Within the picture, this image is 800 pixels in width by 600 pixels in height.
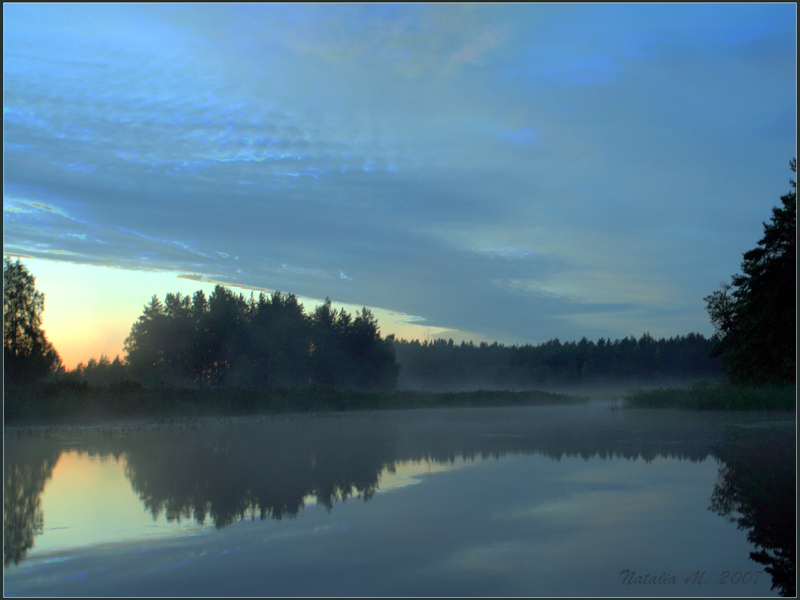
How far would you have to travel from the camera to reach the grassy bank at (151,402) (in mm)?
24156

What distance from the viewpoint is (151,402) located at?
28.3m

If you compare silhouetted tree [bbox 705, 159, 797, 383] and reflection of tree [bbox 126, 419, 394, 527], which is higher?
silhouetted tree [bbox 705, 159, 797, 383]

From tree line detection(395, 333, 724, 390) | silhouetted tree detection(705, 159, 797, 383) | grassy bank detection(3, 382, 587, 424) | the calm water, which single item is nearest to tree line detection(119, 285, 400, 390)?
grassy bank detection(3, 382, 587, 424)

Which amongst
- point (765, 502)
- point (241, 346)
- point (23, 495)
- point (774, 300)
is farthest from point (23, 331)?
point (774, 300)

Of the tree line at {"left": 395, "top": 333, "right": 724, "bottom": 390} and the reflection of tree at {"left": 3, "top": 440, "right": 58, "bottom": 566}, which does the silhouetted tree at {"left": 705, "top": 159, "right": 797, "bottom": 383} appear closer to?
the reflection of tree at {"left": 3, "top": 440, "right": 58, "bottom": 566}

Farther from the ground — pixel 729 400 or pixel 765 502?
pixel 765 502

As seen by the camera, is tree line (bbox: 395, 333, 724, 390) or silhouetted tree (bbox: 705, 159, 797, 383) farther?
tree line (bbox: 395, 333, 724, 390)

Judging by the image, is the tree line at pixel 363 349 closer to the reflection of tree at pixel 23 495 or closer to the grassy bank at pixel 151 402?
the grassy bank at pixel 151 402

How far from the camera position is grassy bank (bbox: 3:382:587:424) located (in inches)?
951

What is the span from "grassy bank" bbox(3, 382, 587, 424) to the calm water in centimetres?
933

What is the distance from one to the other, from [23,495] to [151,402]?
19.7 m

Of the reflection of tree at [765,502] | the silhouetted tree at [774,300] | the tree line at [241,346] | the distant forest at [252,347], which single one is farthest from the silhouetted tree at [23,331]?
the silhouetted tree at [774,300]

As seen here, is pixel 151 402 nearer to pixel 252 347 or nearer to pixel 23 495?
pixel 23 495

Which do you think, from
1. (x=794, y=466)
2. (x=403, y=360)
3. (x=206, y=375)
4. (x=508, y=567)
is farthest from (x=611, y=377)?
(x=508, y=567)
